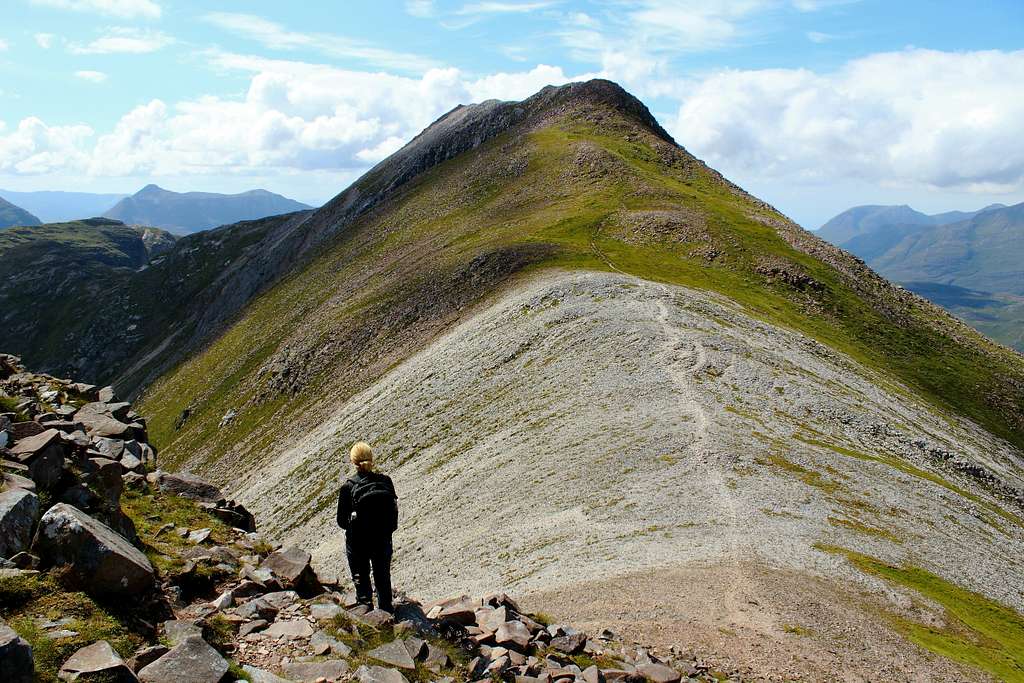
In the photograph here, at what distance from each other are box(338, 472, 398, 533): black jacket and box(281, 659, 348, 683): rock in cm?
432

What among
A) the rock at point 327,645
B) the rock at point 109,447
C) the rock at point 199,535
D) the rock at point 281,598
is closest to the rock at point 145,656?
the rock at point 327,645

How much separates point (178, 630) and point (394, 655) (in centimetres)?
437

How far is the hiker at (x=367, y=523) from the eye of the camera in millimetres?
17297

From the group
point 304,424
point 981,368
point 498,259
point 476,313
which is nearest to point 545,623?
point 476,313

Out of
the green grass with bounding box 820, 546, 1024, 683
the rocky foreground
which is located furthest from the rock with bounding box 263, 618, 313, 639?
the green grass with bounding box 820, 546, 1024, 683

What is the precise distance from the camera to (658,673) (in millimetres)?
18125

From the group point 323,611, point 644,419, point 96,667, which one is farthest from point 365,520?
point 644,419

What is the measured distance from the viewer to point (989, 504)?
4178 centimetres

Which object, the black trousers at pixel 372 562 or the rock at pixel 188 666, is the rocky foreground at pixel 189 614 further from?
the black trousers at pixel 372 562

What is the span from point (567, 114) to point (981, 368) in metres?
99.2

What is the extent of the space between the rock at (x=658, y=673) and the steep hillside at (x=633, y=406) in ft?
12.5

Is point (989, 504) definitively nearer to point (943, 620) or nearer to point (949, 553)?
point (949, 553)

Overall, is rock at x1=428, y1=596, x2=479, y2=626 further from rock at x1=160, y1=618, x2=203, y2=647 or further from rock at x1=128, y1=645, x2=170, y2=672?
rock at x1=128, y1=645, x2=170, y2=672

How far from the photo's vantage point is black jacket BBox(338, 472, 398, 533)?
17.4 m
